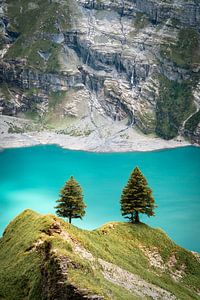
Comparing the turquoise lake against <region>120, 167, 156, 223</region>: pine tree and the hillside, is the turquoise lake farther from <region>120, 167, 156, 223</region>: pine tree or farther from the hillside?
the hillside

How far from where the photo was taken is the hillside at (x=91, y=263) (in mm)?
36750

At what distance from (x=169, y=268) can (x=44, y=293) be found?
2762 centimetres

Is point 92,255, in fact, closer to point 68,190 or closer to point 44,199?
point 68,190

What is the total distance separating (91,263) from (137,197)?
85.5 feet

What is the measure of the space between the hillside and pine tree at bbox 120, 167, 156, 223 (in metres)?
3.01

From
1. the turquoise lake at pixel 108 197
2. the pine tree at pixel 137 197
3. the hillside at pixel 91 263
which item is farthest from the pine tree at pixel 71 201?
the turquoise lake at pixel 108 197

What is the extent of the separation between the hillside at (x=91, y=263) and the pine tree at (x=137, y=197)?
301 centimetres

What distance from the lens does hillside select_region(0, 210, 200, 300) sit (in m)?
36.8

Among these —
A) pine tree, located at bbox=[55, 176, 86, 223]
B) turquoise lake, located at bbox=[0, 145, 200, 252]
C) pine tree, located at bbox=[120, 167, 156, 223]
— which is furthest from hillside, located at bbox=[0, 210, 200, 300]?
turquoise lake, located at bbox=[0, 145, 200, 252]

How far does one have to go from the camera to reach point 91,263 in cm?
4578

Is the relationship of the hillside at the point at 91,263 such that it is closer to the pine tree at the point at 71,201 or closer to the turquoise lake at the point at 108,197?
the pine tree at the point at 71,201

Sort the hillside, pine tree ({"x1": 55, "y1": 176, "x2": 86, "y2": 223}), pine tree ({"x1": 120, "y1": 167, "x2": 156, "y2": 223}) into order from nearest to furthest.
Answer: the hillside → pine tree ({"x1": 55, "y1": 176, "x2": 86, "y2": 223}) → pine tree ({"x1": 120, "y1": 167, "x2": 156, "y2": 223})

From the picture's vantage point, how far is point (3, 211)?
138 meters

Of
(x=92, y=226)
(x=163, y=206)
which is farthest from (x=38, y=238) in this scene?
(x=163, y=206)
